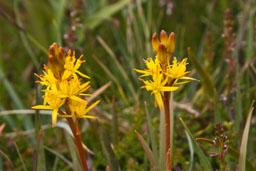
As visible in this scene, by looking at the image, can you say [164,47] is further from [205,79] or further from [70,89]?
[205,79]

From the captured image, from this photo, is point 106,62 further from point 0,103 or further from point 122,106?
point 0,103

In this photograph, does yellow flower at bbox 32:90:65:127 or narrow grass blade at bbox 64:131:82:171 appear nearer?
yellow flower at bbox 32:90:65:127

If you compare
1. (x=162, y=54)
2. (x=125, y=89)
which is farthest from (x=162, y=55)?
(x=125, y=89)

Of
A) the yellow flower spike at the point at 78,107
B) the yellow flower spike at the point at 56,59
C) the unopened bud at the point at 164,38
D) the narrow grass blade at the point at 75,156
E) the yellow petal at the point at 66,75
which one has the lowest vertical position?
the narrow grass blade at the point at 75,156

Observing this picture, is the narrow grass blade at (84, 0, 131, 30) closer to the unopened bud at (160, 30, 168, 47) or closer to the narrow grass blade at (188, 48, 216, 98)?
the narrow grass blade at (188, 48, 216, 98)

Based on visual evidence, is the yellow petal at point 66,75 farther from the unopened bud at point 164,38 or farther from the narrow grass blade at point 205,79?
the narrow grass blade at point 205,79

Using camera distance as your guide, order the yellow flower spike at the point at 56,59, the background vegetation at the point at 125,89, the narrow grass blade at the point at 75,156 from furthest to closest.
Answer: the background vegetation at the point at 125,89, the narrow grass blade at the point at 75,156, the yellow flower spike at the point at 56,59

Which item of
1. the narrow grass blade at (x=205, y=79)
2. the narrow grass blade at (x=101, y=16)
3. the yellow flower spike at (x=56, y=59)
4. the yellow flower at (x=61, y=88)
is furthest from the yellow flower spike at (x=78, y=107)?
the narrow grass blade at (x=101, y=16)

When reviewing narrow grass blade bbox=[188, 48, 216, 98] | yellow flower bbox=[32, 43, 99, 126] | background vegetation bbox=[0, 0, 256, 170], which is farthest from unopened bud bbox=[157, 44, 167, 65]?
narrow grass blade bbox=[188, 48, 216, 98]

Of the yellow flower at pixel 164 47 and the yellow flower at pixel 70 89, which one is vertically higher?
the yellow flower at pixel 164 47
